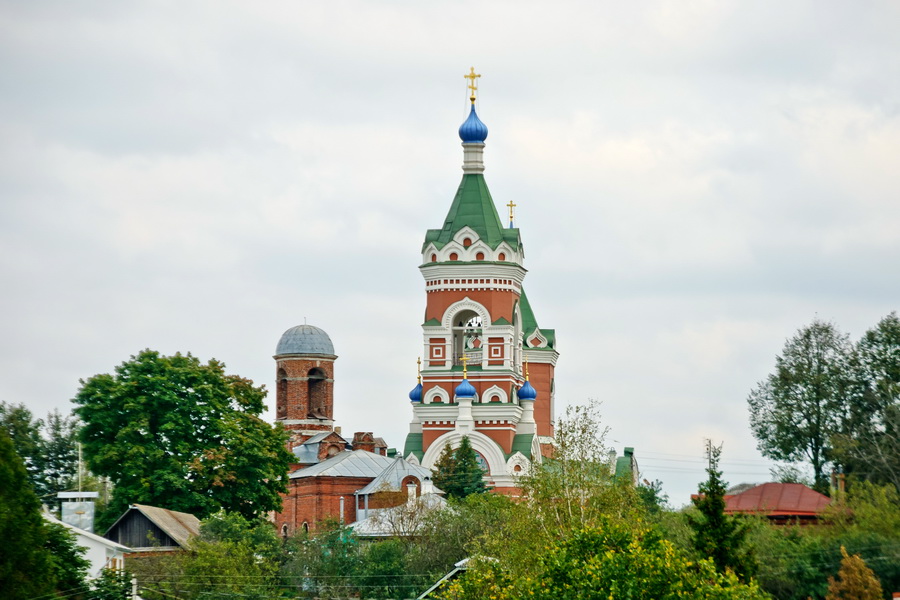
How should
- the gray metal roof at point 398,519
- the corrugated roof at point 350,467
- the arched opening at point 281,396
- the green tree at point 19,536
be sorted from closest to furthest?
1. the green tree at point 19,536
2. the gray metal roof at point 398,519
3. the corrugated roof at point 350,467
4. the arched opening at point 281,396

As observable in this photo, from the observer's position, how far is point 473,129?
77.8 m

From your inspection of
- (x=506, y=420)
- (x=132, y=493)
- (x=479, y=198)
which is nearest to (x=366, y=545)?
(x=132, y=493)

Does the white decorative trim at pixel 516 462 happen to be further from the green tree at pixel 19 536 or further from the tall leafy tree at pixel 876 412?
the green tree at pixel 19 536

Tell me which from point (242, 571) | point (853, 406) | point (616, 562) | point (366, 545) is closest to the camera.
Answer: point (616, 562)

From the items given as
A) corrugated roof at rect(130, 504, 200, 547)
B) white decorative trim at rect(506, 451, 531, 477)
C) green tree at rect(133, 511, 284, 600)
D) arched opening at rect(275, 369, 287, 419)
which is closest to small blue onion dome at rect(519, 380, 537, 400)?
→ white decorative trim at rect(506, 451, 531, 477)

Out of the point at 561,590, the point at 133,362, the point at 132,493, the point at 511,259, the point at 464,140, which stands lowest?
the point at 561,590

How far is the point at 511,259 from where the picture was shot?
3007 inches

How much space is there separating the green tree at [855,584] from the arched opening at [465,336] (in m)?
30.4

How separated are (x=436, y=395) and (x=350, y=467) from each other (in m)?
12.5

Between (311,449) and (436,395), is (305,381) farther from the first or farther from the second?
(436,395)

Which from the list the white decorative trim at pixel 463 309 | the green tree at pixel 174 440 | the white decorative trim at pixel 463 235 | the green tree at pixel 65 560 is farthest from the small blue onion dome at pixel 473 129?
the green tree at pixel 65 560

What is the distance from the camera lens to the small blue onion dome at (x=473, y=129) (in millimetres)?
77688

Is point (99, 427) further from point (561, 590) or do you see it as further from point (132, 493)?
point (561, 590)

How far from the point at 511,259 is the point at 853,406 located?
55.5 ft
